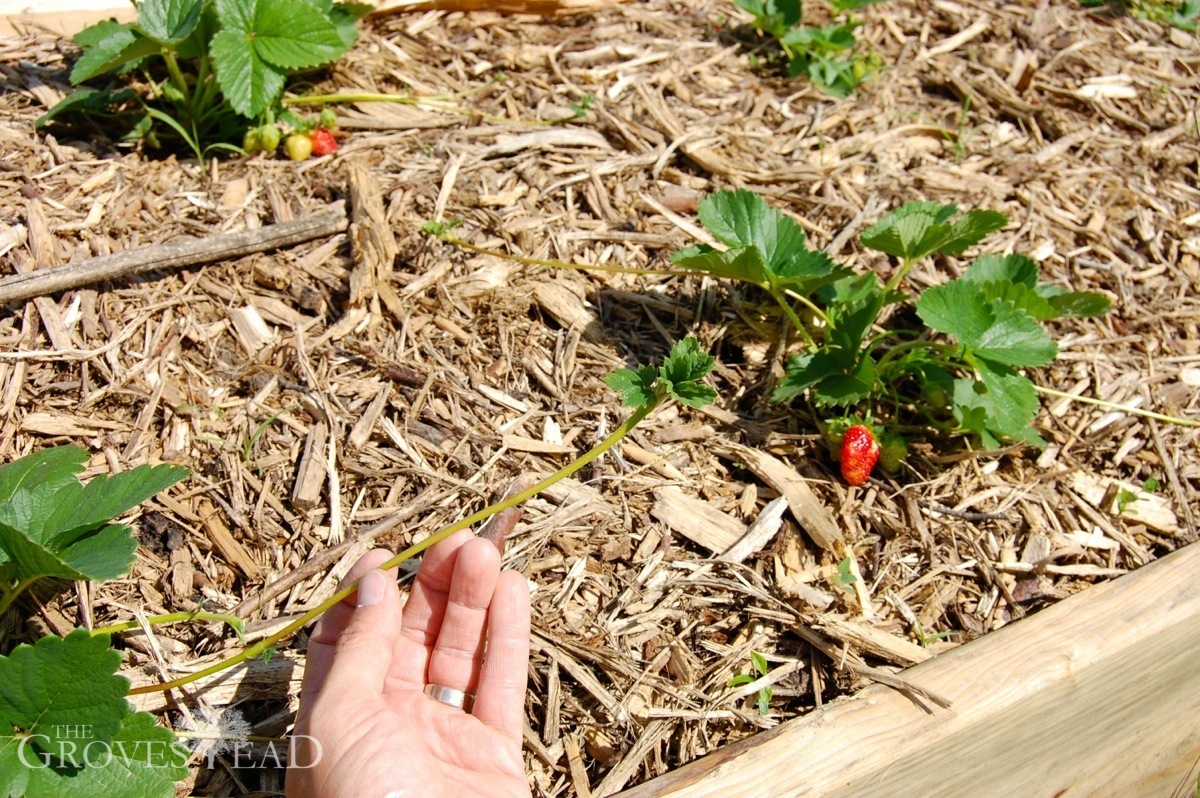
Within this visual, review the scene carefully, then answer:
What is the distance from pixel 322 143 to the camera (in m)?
2.57

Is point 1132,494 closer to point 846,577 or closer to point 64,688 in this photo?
point 846,577

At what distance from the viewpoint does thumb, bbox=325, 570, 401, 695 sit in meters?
1.46

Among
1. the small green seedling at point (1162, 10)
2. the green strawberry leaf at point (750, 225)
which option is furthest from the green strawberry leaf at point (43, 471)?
the small green seedling at point (1162, 10)

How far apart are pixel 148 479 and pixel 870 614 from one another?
137cm

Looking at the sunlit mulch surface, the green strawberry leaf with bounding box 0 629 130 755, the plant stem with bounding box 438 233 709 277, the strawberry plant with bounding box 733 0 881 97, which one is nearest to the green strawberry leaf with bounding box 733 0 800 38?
the strawberry plant with bounding box 733 0 881 97

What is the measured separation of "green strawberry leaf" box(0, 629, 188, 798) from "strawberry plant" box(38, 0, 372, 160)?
1417mm

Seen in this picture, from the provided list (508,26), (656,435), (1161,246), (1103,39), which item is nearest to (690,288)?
(656,435)

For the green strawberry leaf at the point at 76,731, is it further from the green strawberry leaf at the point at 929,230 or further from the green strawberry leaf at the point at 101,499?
the green strawberry leaf at the point at 929,230

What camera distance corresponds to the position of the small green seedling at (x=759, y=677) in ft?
5.99

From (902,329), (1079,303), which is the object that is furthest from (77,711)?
(1079,303)

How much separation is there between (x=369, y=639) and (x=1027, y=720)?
4.16 ft

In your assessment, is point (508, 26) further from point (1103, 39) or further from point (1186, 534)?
point (1186, 534)

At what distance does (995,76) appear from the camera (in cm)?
323

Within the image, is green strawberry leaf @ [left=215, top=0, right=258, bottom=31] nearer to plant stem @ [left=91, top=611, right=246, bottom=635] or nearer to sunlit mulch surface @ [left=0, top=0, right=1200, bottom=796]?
sunlit mulch surface @ [left=0, top=0, right=1200, bottom=796]
